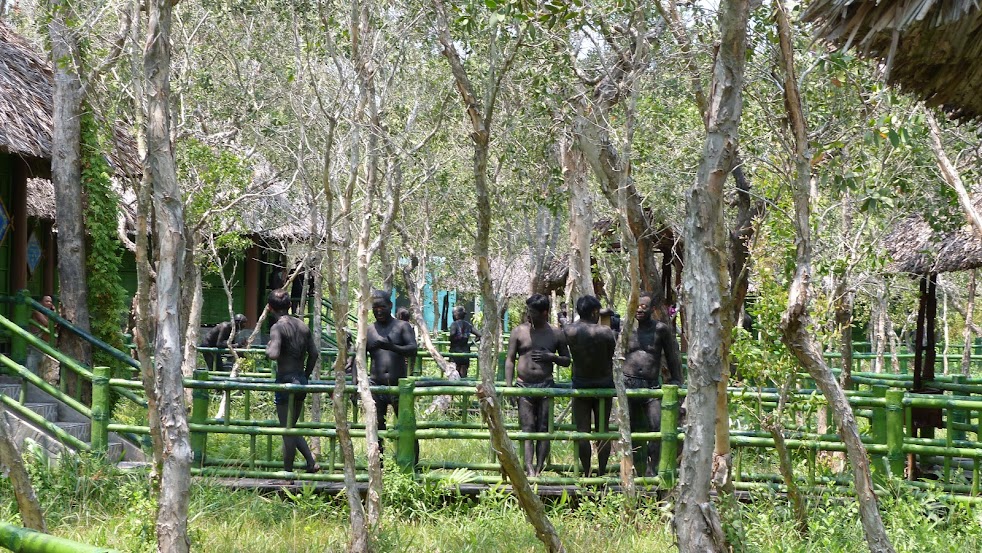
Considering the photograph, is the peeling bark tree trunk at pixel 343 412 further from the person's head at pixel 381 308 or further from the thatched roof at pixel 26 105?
the thatched roof at pixel 26 105

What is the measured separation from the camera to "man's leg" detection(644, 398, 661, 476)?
336 inches

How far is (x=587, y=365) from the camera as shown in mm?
8594

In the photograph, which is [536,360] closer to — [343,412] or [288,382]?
[288,382]

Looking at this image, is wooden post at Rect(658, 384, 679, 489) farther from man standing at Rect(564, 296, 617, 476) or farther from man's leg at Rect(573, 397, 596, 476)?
man's leg at Rect(573, 397, 596, 476)

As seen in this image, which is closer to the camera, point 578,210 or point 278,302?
point 278,302

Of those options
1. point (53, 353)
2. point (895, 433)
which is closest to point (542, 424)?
point (895, 433)

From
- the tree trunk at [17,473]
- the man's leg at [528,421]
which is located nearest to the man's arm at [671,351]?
the man's leg at [528,421]

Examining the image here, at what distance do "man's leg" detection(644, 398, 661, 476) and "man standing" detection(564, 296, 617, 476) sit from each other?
343 mm

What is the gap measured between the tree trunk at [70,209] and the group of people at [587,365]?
443cm

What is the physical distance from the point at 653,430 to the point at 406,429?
6.60ft

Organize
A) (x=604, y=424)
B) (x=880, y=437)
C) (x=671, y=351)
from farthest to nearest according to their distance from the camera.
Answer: (x=671, y=351) < (x=604, y=424) < (x=880, y=437)

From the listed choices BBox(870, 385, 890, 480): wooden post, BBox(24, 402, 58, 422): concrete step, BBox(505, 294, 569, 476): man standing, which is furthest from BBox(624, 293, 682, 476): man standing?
BBox(24, 402, 58, 422): concrete step

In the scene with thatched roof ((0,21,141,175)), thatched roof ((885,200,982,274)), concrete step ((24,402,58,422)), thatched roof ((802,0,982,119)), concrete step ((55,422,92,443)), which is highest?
thatched roof ((0,21,141,175))

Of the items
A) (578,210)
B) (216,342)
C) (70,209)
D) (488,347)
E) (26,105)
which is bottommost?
(216,342)
